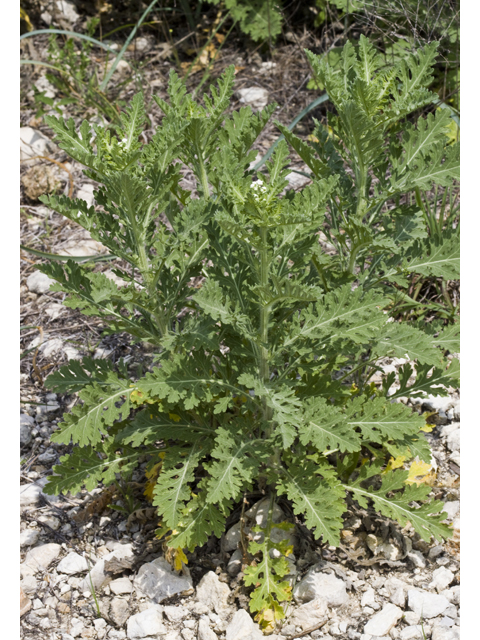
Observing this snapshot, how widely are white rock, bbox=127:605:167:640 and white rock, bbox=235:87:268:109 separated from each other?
3597 millimetres

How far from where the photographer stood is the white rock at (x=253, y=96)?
15.4ft

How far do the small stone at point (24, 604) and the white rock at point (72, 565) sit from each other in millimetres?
171

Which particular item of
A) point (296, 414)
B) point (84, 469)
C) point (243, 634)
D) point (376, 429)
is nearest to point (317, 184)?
point (296, 414)

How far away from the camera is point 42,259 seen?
4.04 m

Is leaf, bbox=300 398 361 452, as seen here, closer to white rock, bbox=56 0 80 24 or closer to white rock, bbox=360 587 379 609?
white rock, bbox=360 587 379 609

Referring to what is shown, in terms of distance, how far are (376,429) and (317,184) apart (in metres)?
1.16

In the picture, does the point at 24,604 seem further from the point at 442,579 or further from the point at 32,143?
the point at 32,143

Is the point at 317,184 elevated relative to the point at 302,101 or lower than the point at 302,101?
elevated

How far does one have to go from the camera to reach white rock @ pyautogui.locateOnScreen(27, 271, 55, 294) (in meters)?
3.92

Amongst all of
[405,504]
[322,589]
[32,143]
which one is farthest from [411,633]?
[32,143]

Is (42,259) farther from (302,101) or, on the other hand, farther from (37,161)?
(302,101)

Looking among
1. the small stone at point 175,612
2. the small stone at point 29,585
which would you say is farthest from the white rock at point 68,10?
the small stone at point 175,612

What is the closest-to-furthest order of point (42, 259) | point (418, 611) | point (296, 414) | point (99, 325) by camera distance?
point (296, 414)
point (418, 611)
point (99, 325)
point (42, 259)

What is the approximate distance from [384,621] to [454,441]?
3.39 feet
